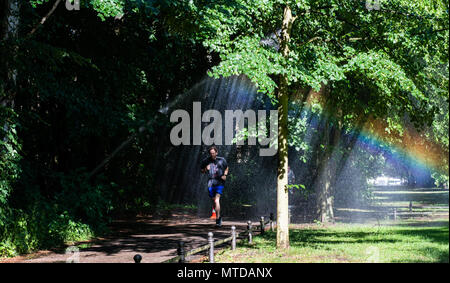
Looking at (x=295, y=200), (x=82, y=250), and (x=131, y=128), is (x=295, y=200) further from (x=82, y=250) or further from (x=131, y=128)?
(x=82, y=250)

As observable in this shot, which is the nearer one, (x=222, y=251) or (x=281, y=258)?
(x=281, y=258)

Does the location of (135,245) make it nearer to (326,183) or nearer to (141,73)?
(141,73)

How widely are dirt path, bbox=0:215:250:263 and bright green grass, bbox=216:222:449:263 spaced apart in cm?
120

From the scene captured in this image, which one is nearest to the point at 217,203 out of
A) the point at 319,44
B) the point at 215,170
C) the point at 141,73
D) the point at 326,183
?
the point at 215,170

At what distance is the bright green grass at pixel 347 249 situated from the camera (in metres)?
9.80

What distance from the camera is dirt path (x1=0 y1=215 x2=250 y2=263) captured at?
1058 cm

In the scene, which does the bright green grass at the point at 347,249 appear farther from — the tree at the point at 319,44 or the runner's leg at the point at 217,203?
the runner's leg at the point at 217,203

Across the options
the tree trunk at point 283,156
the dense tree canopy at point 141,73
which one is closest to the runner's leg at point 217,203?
the dense tree canopy at point 141,73

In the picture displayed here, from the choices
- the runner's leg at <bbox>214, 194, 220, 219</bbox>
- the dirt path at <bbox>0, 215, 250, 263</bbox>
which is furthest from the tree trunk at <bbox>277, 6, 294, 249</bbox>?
the runner's leg at <bbox>214, 194, 220, 219</bbox>

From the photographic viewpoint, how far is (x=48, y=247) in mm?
12531

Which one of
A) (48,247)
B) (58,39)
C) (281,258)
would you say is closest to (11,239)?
(48,247)

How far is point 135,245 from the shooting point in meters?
12.8
